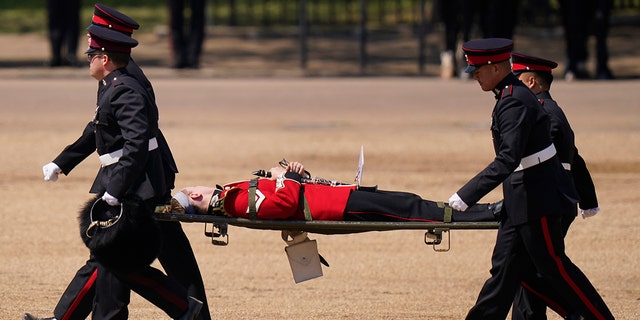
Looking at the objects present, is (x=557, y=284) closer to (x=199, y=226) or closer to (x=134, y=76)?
(x=134, y=76)

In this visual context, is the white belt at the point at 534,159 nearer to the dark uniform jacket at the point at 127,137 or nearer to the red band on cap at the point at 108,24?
the dark uniform jacket at the point at 127,137

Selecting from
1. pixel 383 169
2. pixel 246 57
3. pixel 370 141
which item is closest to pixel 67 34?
pixel 246 57

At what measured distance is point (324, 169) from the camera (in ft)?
40.5

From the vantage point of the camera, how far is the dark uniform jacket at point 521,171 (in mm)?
5629

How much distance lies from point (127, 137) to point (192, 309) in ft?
2.79

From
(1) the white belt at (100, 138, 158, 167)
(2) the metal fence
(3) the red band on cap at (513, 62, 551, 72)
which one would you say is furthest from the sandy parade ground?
(2) the metal fence

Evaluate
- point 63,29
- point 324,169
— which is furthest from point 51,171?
point 63,29

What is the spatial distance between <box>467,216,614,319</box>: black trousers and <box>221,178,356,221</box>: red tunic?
788mm

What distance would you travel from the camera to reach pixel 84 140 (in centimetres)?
619

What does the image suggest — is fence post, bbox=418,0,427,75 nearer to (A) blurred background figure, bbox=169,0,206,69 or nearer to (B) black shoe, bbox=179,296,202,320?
(A) blurred background figure, bbox=169,0,206,69

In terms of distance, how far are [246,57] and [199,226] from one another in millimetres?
18932

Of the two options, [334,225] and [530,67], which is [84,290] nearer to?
[334,225]

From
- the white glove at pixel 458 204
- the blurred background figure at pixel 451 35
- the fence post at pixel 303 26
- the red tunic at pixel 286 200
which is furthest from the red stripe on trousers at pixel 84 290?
the blurred background figure at pixel 451 35

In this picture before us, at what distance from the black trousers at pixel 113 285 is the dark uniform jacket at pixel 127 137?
284mm
